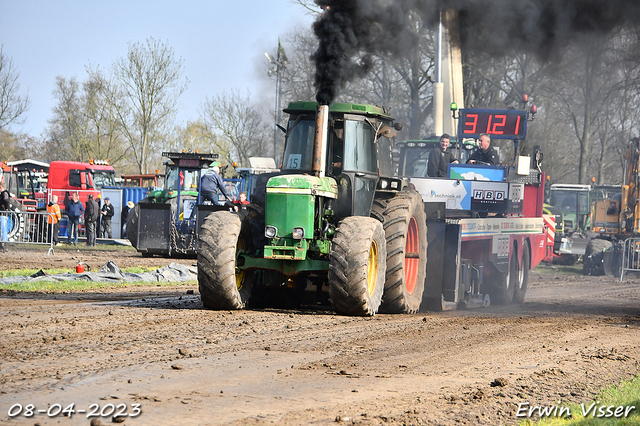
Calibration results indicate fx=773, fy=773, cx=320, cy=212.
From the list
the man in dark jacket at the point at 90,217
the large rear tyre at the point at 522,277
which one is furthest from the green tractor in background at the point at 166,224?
the large rear tyre at the point at 522,277

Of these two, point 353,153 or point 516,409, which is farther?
point 353,153

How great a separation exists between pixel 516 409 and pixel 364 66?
23.3 feet

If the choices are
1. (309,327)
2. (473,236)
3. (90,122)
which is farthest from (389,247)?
(90,122)

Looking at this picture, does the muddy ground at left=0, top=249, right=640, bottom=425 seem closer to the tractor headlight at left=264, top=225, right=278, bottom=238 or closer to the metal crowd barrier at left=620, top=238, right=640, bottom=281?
the tractor headlight at left=264, top=225, right=278, bottom=238

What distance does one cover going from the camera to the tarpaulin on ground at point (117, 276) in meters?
13.8

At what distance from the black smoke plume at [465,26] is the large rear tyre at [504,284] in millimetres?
3957

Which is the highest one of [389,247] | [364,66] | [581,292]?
[364,66]

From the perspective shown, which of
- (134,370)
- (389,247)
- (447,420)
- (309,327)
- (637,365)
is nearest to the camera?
(447,420)

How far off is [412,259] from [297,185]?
2.76 m

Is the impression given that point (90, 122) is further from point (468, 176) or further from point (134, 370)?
point (134, 370)

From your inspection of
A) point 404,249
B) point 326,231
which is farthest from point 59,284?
point 404,249

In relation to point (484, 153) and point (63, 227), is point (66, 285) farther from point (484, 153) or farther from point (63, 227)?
point (63, 227)

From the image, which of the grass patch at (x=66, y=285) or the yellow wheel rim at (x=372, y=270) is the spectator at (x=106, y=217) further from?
the yellow wheel rim at (x=372, y=270)

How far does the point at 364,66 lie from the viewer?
11.5 m
